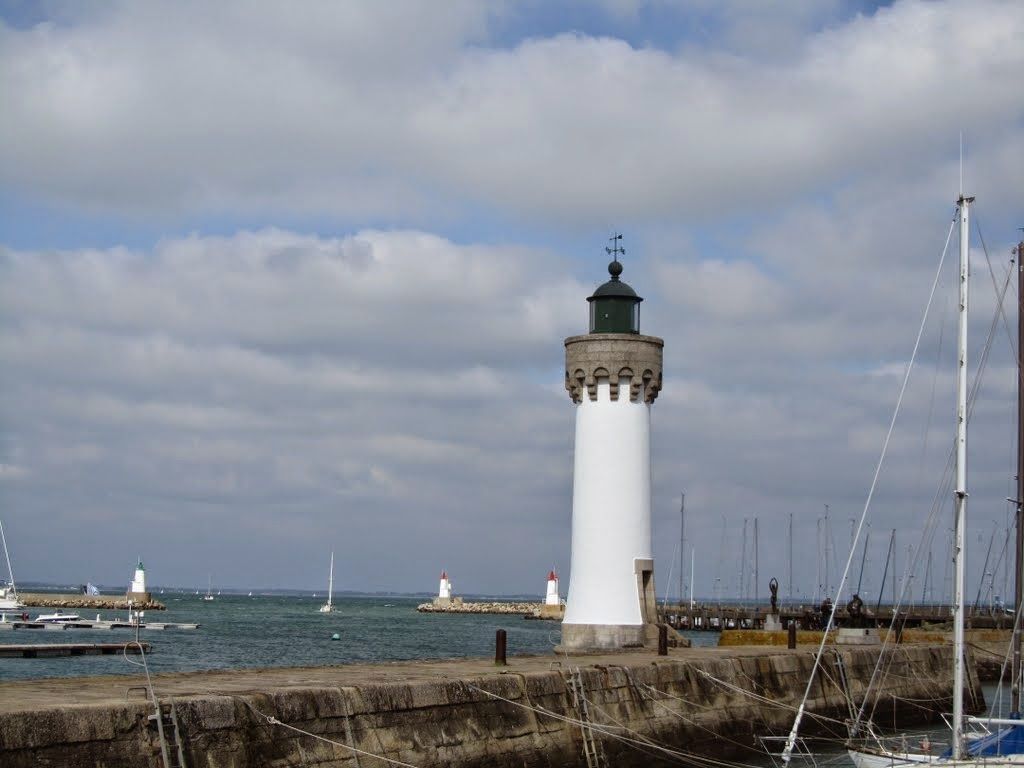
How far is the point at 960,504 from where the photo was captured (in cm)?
1972

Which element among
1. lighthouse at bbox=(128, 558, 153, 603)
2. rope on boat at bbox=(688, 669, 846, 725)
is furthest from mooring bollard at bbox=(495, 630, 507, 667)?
lighthouse at bbox=(128, 558, 153, 603)

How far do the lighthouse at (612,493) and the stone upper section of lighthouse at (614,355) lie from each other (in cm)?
2

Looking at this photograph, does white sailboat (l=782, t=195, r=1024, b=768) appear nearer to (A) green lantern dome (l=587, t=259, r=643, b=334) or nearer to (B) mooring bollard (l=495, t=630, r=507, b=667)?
(B) mooring bollard (l=495, t=630, r=507, b=667)

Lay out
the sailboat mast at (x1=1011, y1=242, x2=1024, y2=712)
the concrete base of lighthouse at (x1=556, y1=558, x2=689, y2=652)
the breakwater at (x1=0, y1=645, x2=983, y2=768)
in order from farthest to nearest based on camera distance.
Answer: the concrete base of lighthouse at (x1=556, y1=558, x2=689, y2=652)
the sailboat mast at (x1=1011, y1=242, x2=1024, y2=712)
the breakwater at (x1=0, y1=645, x2=983, y2=768)

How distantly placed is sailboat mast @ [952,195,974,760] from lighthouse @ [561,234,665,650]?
1000 cm

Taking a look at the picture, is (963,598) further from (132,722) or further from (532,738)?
(132,722)

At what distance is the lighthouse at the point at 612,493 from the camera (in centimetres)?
2902

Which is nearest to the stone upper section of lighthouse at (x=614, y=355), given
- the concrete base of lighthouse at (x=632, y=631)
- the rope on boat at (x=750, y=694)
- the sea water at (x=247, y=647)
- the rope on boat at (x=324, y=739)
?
the concrete base of lighthouse at (x=632, y=631)

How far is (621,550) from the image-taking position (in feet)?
95.2

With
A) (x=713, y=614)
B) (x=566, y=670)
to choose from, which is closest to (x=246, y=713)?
(x=566, y=670)

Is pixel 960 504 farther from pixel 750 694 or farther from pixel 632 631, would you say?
pixel 632 631

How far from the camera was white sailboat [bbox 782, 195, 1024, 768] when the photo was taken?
1841cm

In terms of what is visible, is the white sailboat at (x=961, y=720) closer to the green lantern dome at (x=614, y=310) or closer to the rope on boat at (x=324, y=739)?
the rope on boat at (x=324, y=739)

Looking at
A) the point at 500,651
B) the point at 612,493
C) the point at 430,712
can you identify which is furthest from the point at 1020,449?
the point at 430,712
